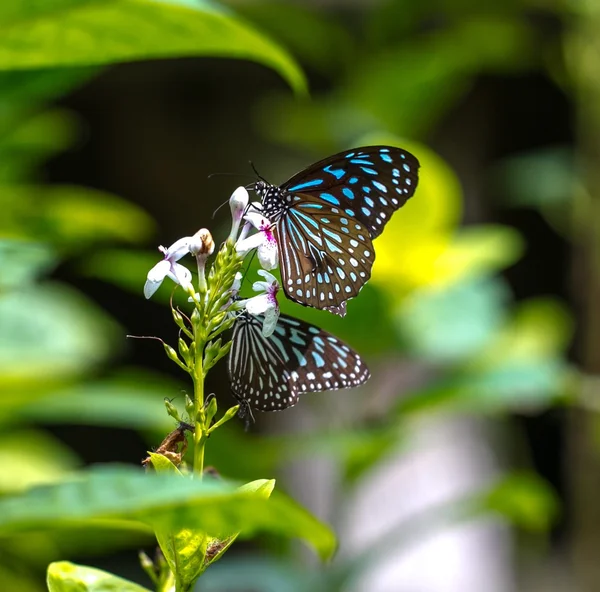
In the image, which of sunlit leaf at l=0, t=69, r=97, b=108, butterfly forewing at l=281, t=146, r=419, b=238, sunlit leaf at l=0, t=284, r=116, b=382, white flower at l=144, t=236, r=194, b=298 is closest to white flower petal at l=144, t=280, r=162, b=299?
white flower at l=144, t=236, r=194, b=298

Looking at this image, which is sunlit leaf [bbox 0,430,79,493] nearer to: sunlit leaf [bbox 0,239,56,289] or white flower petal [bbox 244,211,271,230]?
sunlit leaf [bbox 0,239,56,289]

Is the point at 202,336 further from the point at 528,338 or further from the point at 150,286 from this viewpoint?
the point at 528,338

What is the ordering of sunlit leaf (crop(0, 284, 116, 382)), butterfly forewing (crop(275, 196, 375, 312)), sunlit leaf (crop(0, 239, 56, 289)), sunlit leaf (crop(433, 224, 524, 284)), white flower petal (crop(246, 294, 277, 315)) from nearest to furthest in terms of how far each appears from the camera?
white flower petal (crop(246, 294, 277, 315))
butterfly forewing (crop(275, 196, 375, 312))
sunlit leaf (crop(0, 239, 56, 289))
sunlit leaf (crop(0, 284, 116, 382))
sunlit leaf (crop(433, 224, 524, 284))

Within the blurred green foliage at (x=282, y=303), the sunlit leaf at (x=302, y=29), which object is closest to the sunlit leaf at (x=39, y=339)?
the blurred green foliage at (x=282, y=303)

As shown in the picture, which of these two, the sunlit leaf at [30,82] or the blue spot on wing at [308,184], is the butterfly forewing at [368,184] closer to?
the blue spot on wing at [308,184]

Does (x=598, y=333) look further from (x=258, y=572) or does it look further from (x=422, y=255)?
(x=258, y=572)

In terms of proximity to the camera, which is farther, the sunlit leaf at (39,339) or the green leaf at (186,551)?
the sunlit leaf at (39,339)
